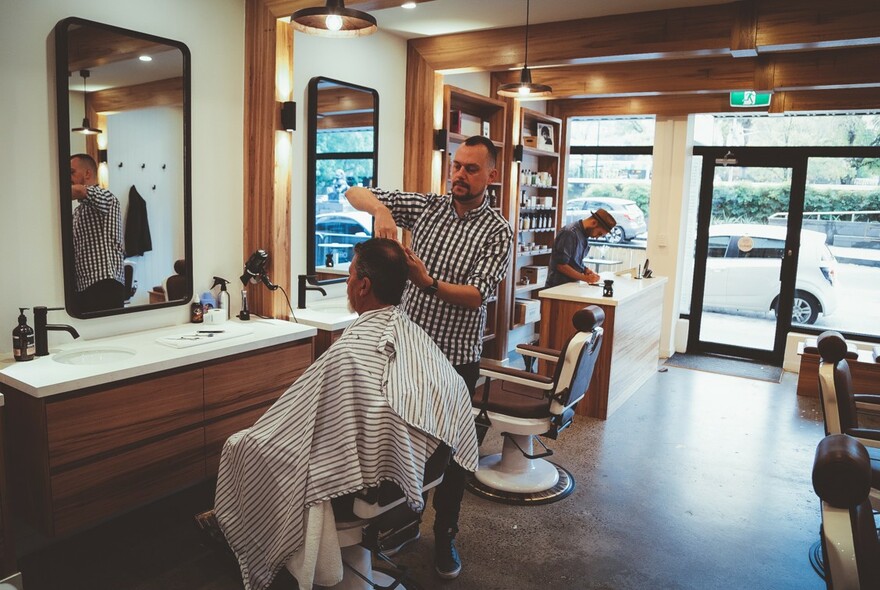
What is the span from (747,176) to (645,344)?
222cm

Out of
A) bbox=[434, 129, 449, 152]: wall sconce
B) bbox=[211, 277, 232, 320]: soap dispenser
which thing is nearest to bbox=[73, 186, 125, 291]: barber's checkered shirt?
bbox=[211, 277, 232, 320]: soap dispenser

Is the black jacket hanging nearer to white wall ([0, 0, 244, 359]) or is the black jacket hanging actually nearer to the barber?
white wall ([0, 0, 244, 359])

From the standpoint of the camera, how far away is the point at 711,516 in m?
3.12

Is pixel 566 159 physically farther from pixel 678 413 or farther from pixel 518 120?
pixel 678 413

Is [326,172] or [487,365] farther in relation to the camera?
[326,172]

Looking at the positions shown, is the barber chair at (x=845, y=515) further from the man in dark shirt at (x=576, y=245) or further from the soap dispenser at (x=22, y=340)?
the man in dark shirt at (x=576, y=245)

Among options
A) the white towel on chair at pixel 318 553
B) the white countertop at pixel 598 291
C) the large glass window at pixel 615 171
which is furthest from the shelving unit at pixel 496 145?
the white towel on chair at pixel 318 553

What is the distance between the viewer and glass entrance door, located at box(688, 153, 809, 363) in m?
6.27

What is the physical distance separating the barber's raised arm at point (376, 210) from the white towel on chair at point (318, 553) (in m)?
1.00

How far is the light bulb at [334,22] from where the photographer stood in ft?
7.90

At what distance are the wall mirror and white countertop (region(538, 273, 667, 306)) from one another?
4.50 feet

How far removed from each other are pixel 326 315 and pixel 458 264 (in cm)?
139

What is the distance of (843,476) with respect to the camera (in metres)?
1.35

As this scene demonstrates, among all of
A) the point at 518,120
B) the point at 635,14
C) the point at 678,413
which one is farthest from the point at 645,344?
the point at 635,14
